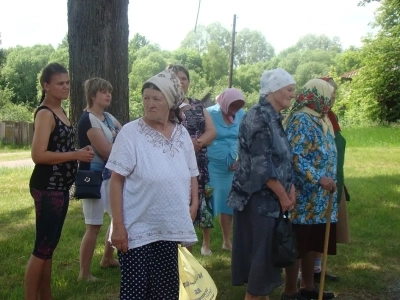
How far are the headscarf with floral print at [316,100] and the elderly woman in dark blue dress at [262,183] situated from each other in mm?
408

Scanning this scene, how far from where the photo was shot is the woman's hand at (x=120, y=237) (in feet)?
9.67

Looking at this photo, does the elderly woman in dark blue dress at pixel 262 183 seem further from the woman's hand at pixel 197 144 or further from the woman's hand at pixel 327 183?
the woman's hand at pixel 197 144

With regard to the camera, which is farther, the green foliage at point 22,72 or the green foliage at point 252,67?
the green foliage at point 22,72

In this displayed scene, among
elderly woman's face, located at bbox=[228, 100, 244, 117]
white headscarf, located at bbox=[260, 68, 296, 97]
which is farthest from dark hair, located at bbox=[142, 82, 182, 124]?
elderly woman's face, located at bbox=[228, 100, 244, 117]

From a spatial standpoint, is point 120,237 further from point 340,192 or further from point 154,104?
point 340,192

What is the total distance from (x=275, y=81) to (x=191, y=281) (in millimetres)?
1529

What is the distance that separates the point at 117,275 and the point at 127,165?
224 centimetres

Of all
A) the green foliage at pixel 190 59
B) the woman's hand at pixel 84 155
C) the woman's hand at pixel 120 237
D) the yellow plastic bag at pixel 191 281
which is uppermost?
the green foliage at pixel 190 59

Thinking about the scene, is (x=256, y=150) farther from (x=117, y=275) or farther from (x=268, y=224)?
(x=117, y=275)

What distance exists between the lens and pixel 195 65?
79.6 meters

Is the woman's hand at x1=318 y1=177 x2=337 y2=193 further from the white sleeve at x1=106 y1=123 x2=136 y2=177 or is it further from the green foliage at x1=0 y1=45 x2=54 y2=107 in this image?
the green foliage at x1=0 y1=45 x2=54 y2=107

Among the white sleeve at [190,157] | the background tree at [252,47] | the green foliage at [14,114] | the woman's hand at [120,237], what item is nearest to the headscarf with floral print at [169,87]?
the white sleeve at [190,157]

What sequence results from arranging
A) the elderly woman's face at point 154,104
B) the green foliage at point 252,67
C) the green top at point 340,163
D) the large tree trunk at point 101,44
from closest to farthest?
the elderly woman's face at point 154,104
the green top at point 340,163
the large tree trunk at point 101,44
the green foliage at point 252,67

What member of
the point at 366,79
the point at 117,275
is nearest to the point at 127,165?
the point at 117,275
